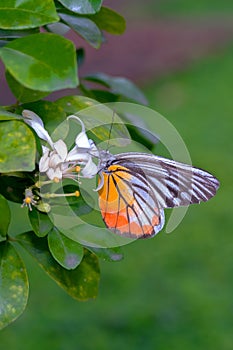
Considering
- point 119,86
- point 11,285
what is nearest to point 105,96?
point 119,86

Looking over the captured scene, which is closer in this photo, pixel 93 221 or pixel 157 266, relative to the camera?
pixel 93 221

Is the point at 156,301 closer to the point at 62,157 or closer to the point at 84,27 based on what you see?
the point at 84,27

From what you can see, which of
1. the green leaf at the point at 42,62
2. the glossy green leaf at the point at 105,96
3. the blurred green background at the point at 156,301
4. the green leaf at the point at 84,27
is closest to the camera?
the green leaf at the point at 42,62

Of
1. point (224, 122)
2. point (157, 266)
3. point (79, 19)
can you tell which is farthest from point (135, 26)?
point (79, 19)

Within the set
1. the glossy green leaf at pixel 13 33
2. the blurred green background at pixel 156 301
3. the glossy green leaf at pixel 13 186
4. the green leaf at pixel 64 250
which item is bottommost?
the blurred green background at pixel 156 301

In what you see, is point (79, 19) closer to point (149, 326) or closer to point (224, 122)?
point (149, 326)

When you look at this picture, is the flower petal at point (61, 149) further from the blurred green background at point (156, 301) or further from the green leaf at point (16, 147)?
the blurred green background at point (156, 301)

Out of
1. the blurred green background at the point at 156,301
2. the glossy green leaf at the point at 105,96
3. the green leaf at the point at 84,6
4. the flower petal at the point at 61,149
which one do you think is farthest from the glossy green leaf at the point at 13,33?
the blurred green background at the point at 156,301
